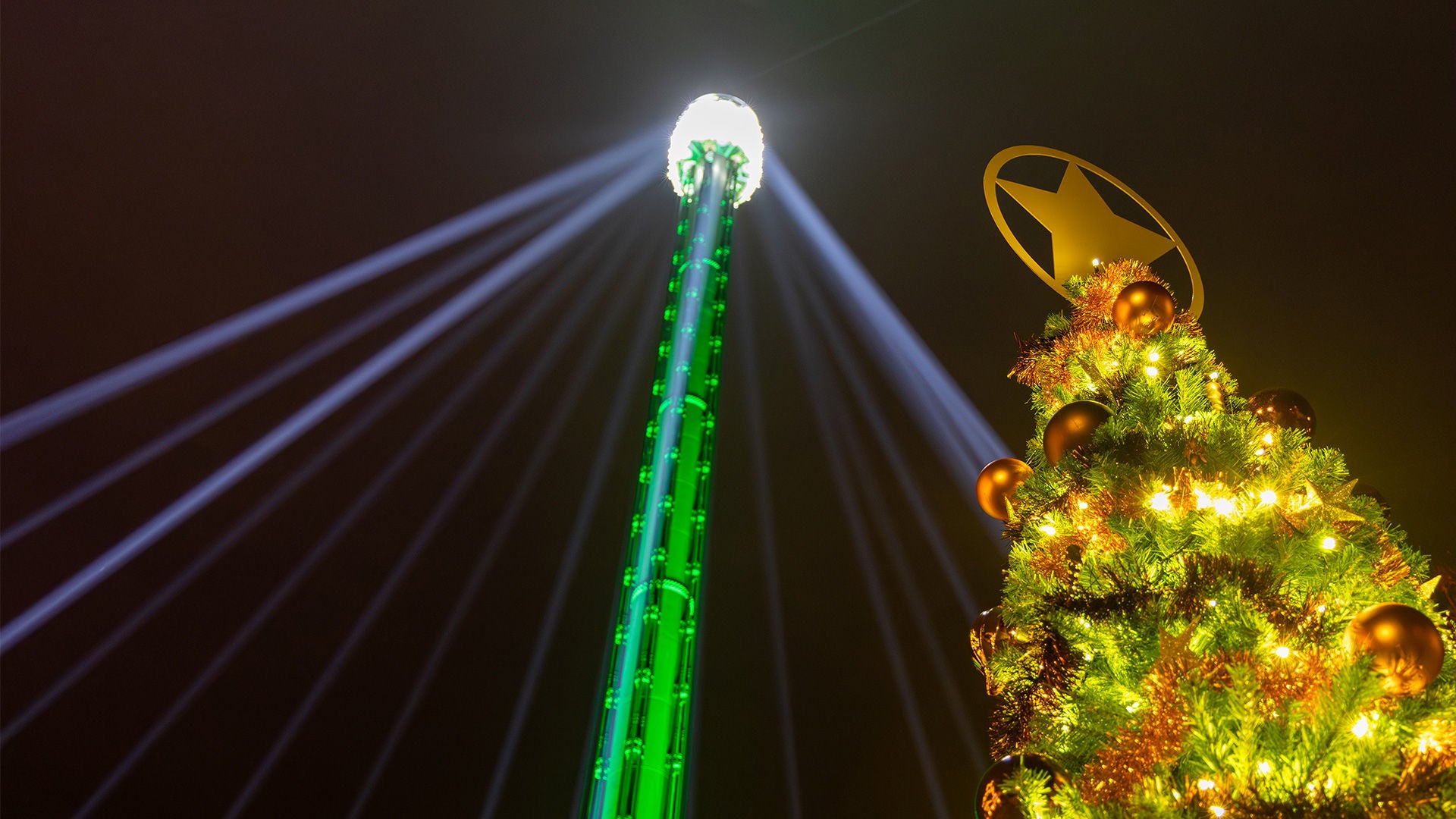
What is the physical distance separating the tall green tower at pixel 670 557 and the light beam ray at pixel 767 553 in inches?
135

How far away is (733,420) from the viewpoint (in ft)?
43.2

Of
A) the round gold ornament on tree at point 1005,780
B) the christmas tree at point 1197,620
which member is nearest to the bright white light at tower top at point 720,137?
the christmas tree at point 1197,620

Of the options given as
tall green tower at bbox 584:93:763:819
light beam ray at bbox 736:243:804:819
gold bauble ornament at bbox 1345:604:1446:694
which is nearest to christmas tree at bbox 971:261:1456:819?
gold bauble ornament at bbox 1345:604:1446:694

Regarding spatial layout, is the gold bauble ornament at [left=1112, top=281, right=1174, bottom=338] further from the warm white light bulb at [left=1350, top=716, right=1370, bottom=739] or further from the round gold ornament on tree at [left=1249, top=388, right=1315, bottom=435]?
the warm white light bulb at [left=1350, top=716, right=1370, bottom=739]

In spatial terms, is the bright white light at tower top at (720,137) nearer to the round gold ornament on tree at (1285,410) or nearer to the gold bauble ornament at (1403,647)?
the round gold ornament on tree at (1285,410)

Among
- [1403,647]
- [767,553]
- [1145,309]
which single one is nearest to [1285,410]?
[1145,309]

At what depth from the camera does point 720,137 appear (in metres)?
11.7

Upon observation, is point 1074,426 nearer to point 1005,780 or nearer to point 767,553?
point 1005,780

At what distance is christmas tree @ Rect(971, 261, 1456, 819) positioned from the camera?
2.36 m

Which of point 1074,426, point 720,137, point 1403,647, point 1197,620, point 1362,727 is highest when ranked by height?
point 720,137

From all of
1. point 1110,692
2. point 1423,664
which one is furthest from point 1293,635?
point 1110,692

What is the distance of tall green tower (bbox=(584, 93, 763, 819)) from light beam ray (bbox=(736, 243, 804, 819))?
3.44 meters

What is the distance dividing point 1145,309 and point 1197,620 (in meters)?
1.72

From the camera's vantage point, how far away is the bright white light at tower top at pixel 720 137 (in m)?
11.6
